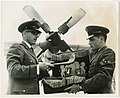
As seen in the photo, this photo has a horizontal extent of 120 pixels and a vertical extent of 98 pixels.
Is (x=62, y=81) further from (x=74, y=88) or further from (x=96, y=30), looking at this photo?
(x=96, y=30)

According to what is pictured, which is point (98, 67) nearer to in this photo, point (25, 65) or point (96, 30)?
point (96, 30)

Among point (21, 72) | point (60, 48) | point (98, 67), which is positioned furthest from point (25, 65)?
point (98, 67)

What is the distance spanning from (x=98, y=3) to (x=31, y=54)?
400 millimetres

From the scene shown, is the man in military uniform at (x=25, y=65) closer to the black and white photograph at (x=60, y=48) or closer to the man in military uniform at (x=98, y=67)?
the black and white photograph at (x=60, y=48)

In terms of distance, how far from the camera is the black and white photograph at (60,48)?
132 cm

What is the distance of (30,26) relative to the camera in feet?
4.37

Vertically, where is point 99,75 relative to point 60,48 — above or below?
below

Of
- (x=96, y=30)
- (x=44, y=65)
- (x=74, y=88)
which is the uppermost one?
(x=96, y=30)

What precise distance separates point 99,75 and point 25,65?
1.16 feet

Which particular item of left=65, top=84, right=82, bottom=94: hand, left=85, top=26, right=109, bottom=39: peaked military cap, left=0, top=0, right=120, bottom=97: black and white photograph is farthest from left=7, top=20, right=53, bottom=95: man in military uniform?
left=85, top=26, right=109, bottom=39: peaked military cap

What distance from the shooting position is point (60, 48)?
133 centimetres

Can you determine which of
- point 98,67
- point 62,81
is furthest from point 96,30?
point 62,81

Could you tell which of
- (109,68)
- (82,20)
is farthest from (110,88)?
(82,20)

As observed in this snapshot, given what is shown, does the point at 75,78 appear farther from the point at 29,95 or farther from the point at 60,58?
the point at 29,95
